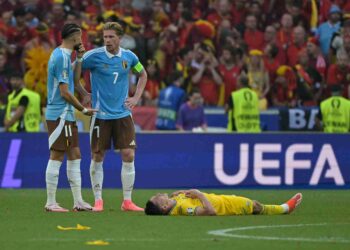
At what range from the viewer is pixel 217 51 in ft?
89.5

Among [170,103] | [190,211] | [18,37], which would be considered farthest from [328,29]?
[190,211]

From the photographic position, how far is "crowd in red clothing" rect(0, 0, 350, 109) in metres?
26.2

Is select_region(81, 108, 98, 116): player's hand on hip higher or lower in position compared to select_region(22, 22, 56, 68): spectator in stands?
lower

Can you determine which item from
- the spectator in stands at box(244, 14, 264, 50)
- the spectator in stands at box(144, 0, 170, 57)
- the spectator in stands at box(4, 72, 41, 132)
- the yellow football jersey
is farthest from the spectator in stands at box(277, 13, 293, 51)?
the yellow football jersey

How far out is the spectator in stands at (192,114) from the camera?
24.3 metres

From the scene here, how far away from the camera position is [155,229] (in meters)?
12.8

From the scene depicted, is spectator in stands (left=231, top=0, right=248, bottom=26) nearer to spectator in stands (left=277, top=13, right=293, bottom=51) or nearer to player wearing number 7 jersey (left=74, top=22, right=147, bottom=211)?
spectator in stands (left=277, top=13, right=293, bottom=51)

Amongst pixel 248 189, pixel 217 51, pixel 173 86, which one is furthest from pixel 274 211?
pixel 217 51

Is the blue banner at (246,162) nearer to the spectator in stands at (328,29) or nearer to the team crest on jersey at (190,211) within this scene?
the spectator in stands at (328,29)

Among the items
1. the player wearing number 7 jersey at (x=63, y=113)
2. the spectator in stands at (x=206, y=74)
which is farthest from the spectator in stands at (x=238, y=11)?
the player wearing number 7 jersey at (x=63, y=113)

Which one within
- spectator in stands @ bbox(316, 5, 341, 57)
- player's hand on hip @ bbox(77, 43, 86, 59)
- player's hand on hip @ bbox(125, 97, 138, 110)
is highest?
spectator in stands @ bbox(316, 5, 341, 57)

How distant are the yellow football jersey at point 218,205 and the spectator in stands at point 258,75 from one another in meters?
11.3

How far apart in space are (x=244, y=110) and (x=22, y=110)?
4.16 meters

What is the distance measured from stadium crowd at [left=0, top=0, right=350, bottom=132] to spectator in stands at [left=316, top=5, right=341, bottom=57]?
22mm
